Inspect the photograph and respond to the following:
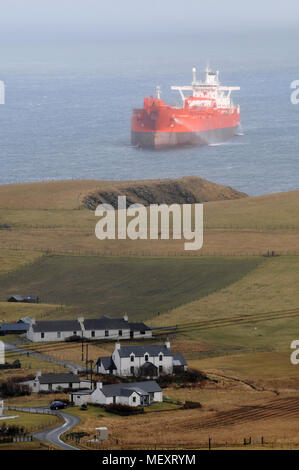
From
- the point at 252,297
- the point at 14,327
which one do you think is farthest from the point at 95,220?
the point at 14,327

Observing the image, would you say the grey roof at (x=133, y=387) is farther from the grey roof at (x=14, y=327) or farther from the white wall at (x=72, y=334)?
the grey roof at (x=14, y=327)

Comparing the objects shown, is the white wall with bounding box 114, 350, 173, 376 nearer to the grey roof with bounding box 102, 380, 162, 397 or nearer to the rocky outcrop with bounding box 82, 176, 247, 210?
the grey roof with bounding box 102, 380, 162, 397

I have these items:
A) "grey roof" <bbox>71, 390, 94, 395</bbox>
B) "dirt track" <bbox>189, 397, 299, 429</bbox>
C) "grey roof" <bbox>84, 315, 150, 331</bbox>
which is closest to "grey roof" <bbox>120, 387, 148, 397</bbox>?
"grey roof" <bbox>71, 390, 94, 395</bbox>

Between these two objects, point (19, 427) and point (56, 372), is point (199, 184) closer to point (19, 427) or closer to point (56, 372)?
point (56, 372)

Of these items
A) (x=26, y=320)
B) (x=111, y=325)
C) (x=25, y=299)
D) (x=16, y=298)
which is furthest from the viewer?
(x=25, y=299)

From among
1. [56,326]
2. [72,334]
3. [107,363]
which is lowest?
[107,363]

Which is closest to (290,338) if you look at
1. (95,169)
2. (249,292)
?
(249,292)

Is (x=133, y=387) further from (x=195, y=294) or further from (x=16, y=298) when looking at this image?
(x=16, y=298)
